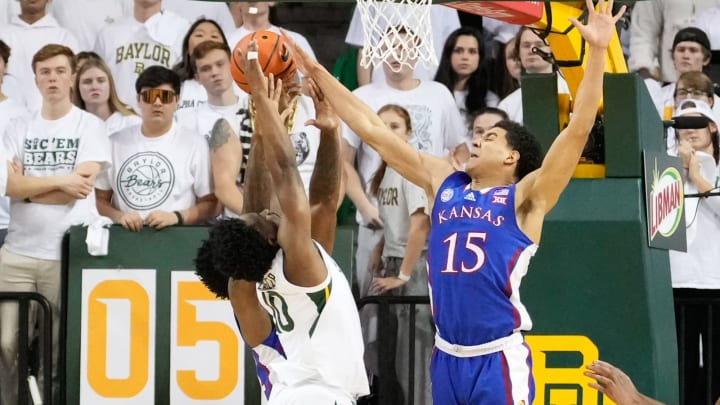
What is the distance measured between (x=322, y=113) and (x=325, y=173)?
0.33 m

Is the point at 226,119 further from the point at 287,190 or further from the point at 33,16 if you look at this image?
the point at 287,190

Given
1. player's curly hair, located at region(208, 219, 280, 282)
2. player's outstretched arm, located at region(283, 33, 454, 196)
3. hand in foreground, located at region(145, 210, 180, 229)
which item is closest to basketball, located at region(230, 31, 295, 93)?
player's outstretched arm, located at region(283, 33, 454, 196)

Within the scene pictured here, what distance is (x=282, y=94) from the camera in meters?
7.00

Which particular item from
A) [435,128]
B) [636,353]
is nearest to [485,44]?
[435,128]

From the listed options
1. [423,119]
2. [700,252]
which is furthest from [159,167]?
[700,252]

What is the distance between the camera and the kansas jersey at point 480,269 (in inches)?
266

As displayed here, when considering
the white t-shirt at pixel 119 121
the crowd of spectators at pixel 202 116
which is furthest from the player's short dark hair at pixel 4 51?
the white t-shirt at pixel 119 121

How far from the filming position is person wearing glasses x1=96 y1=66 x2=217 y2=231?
1009 centimetres

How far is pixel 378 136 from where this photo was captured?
7281 millimetres

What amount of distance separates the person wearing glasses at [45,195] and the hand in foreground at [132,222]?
0.34 metres

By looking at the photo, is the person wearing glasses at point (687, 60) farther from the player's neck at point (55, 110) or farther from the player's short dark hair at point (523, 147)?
the player's neck at point (55, 110)

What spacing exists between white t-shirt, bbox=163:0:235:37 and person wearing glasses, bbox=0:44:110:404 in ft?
4.80

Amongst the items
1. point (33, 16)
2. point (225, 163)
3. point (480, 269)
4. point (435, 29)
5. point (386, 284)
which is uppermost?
point (33, 16)

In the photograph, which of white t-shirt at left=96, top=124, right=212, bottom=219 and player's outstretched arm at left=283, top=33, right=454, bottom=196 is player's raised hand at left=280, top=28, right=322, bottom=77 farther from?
white t-shirt at left=96, top=124, right=212, bottom=219
